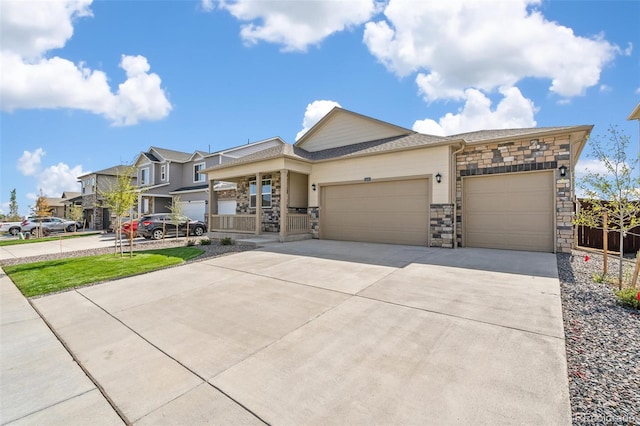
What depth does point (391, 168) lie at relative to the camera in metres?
11.1

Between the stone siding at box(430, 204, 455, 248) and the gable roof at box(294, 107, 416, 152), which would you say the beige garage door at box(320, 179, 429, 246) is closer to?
the stone siding at box(430, 204, 455, 248)

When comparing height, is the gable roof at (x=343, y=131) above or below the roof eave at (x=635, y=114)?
above

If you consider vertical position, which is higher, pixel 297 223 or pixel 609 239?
pixel 297 223

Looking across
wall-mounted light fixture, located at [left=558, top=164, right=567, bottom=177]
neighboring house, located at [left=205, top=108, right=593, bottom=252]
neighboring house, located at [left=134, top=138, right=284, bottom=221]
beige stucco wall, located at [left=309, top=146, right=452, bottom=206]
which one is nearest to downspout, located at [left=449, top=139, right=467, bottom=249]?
neighboring house, located at [left=205, top=108, right=593, bottom=252]

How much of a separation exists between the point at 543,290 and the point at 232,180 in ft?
50.1

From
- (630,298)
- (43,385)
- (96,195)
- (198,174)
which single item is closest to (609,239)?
(630,298)

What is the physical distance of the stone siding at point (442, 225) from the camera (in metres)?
9.77

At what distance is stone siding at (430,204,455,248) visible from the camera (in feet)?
32.0

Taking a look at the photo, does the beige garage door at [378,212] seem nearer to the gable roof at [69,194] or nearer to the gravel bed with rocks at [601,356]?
the gravel bed with rocks at [601,356]

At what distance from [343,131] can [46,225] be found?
2672cm

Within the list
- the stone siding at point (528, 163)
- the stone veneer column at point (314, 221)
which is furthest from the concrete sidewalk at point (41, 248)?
the stone siding at point (528, 163)

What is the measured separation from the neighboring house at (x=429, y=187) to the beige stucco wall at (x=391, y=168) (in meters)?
0.04

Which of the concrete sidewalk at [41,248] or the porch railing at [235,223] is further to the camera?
the porch railing at [235,223]

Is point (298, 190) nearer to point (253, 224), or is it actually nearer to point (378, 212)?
point (253, 224)
